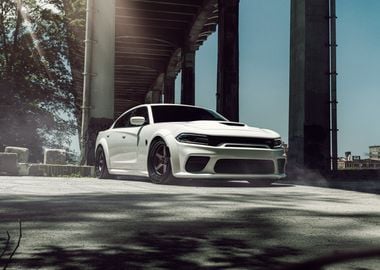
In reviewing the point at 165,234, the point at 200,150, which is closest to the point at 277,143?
the point at 200,150

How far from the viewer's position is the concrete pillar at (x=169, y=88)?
31.8 metres

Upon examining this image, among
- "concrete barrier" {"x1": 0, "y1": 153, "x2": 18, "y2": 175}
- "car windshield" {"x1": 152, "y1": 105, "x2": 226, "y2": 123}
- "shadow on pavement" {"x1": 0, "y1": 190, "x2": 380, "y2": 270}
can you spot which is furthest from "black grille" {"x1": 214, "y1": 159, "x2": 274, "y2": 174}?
"concrete barrier" {"x1": 0, "y1": 153, "x2": 18, "y2": 175}

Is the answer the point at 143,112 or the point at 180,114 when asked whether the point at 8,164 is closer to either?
the point at 143,112

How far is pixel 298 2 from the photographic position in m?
11.1

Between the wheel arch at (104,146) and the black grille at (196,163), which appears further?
the wheel arch at (104,146)

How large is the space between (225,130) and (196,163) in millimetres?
657

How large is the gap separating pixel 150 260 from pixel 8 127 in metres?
23.8

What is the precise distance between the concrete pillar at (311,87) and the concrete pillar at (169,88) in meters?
21.0

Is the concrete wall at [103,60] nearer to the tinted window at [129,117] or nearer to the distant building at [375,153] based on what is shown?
the tinted window at [129,117]

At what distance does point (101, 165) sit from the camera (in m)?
9.41

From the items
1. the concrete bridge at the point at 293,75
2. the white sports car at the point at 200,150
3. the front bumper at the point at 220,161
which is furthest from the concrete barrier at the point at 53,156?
the front bumper at the point at 220,161

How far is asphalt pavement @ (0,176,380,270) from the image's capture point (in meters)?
2.26

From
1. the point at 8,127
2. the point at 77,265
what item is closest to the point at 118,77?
the point at 8,127

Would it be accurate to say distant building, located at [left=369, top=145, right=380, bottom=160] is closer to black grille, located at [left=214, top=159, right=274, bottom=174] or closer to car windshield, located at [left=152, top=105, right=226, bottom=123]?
car windshield, located at [left=152, top=105, right=226, bottom=123]
